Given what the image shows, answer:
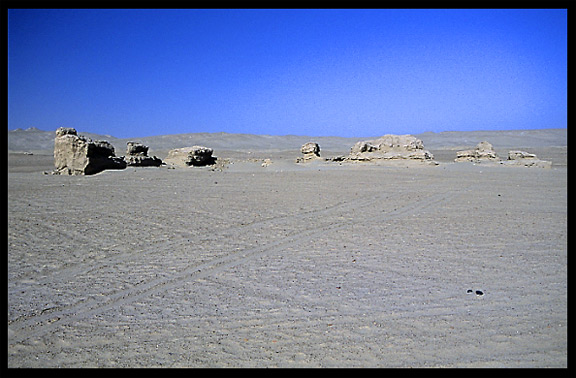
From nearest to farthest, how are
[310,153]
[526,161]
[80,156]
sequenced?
[80,156], [526,161], [310,153]

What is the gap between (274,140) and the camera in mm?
93562

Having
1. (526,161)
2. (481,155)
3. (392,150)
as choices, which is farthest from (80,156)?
(481,155)

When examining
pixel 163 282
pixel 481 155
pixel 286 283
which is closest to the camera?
pixel 286 283

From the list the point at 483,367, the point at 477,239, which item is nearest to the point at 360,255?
the point at 477,239

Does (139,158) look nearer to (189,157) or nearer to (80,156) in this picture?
(189,157)

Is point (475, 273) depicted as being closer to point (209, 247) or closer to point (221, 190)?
point (209, 247)

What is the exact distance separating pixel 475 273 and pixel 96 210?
26.6 feet

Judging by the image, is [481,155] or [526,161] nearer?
[526,161]

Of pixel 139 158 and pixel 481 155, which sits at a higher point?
pixel 481 155

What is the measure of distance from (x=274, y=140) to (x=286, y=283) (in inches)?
3511

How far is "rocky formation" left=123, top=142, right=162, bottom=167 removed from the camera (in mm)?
20156

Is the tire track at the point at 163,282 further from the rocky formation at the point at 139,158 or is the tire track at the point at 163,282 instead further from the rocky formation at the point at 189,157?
the rocky formation at the point at 189,157

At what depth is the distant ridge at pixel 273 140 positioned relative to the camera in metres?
71.6

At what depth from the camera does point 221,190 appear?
13047 millimetres
